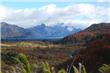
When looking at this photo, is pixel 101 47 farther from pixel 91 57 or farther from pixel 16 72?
pixel 16 72

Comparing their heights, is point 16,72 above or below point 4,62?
above

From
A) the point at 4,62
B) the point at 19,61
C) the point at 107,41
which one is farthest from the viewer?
the point at 4,62

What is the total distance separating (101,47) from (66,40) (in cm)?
6763

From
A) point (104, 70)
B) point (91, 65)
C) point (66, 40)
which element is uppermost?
point (104, 70)

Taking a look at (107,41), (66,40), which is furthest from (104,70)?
(66,40)

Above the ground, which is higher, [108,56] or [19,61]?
[19,61]

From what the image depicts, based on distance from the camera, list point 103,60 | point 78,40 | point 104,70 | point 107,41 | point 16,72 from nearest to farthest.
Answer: point 16,72, point 104,70, point 103,60, point 107,41, point 78,40

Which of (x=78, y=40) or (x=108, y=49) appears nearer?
(x=108, y=49)

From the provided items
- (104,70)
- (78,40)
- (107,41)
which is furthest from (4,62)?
(78,40)

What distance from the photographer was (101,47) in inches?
750

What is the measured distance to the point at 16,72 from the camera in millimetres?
3203

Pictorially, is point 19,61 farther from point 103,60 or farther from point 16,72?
point 103,60

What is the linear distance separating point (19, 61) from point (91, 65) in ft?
47.0

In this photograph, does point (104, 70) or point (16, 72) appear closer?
point (16, 72)
